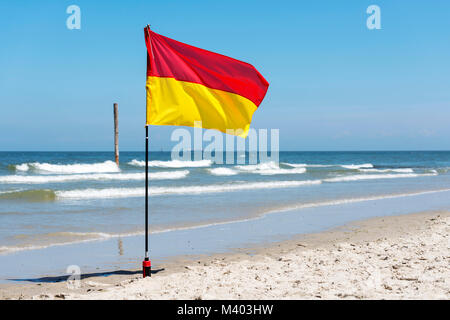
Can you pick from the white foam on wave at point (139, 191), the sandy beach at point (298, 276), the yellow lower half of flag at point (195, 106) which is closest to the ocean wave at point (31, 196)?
the white foam on wave at point (139, 191)

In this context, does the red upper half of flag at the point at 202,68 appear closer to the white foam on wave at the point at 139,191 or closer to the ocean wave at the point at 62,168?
the white foam on wave at the point at 139,191

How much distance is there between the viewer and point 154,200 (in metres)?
16.9

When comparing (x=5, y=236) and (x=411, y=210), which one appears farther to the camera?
(x=411, y=210)

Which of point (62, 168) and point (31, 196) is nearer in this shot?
point (31, 196)

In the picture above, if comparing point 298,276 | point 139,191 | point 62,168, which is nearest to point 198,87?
point 298,276

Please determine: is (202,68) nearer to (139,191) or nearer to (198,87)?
(198,87)

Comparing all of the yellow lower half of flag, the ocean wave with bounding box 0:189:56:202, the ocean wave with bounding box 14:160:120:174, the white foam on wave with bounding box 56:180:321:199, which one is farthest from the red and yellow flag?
the ocean wave with bounding box 14:160:120:174

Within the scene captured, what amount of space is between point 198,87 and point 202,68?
0.28 m

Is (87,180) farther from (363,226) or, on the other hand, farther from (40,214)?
(363,226)

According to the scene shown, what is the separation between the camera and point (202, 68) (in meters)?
6.66

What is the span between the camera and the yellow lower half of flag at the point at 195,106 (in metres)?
6.26
